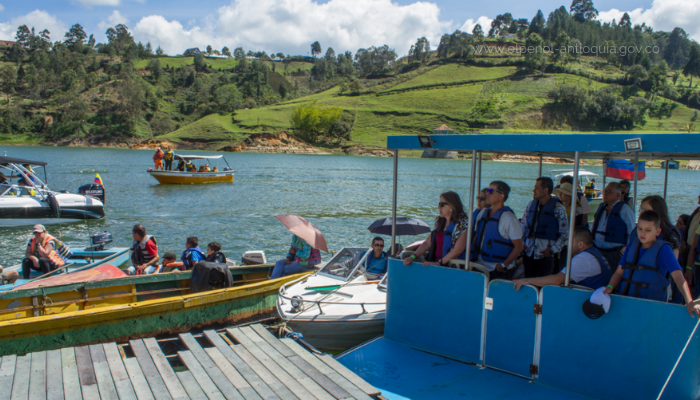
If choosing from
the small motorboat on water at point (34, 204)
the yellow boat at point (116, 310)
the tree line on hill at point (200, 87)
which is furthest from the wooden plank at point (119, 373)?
the tree line on hill at point (200, 87)

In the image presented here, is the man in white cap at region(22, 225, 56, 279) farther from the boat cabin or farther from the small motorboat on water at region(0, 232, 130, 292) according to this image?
the boat cabin

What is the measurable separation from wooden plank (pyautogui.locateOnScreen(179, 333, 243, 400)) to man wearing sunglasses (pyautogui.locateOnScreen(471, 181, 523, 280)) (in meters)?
3.25

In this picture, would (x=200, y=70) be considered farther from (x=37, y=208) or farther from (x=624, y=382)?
(x=624, y=382)

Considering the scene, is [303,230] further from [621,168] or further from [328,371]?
[621,168]

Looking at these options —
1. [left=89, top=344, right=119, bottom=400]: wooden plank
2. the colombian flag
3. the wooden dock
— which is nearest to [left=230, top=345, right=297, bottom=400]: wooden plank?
the wooden dock

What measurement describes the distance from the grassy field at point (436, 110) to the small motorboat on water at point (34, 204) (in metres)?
81.8

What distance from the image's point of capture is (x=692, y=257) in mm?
5965

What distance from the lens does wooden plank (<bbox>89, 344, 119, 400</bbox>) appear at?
4.22 m

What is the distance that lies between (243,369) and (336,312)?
2.77 meters

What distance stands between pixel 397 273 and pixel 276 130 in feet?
368

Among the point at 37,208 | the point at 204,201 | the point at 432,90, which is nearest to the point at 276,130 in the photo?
the point at 432,90

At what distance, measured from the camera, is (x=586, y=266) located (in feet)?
16.2

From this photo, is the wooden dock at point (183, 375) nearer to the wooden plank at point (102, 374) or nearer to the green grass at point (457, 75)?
the wooden plank at point (102, 374)

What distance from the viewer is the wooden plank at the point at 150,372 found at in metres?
4.27
